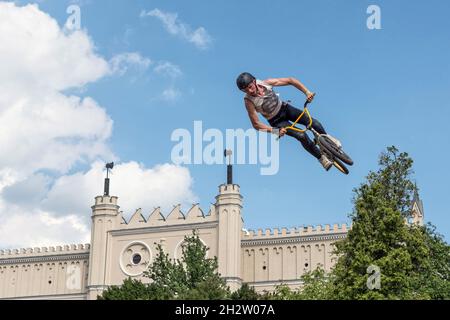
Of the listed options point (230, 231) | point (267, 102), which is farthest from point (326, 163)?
point (230, 231)

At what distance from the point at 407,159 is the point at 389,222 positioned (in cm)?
1040

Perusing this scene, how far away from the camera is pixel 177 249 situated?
293 feet

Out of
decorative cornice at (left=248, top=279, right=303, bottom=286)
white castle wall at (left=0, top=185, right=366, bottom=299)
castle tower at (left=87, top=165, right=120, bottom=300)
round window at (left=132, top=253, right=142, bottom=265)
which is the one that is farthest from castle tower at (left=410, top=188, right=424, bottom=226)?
castle tower at (left=87, top=165, right=120, bottom=300)

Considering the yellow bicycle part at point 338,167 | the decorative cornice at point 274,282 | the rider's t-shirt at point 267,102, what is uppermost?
the decorative cornice at point 274,282

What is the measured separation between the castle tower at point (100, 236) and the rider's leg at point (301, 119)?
2896 inches

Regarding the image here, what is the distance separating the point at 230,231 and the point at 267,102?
68828 mm

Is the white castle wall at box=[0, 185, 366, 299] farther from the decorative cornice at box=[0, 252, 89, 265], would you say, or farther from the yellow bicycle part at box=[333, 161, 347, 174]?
the yellow bicycle part at box=[333, 161, 347, 174]

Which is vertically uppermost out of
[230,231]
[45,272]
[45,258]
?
[230,231]

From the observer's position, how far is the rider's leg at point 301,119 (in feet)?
64.5

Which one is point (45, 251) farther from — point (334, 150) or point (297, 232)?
point (334, 150)

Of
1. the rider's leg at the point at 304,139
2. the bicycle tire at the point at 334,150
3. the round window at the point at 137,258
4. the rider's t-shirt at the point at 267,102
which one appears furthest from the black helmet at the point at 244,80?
the round window at the point at 137,258

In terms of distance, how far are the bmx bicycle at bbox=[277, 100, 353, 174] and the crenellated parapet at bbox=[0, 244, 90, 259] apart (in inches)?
A: 3110

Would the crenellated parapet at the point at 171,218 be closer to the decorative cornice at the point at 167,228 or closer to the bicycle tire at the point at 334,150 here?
the decorative cornice at the point at 167,228

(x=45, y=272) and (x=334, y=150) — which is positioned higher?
(x=45, y=272)
